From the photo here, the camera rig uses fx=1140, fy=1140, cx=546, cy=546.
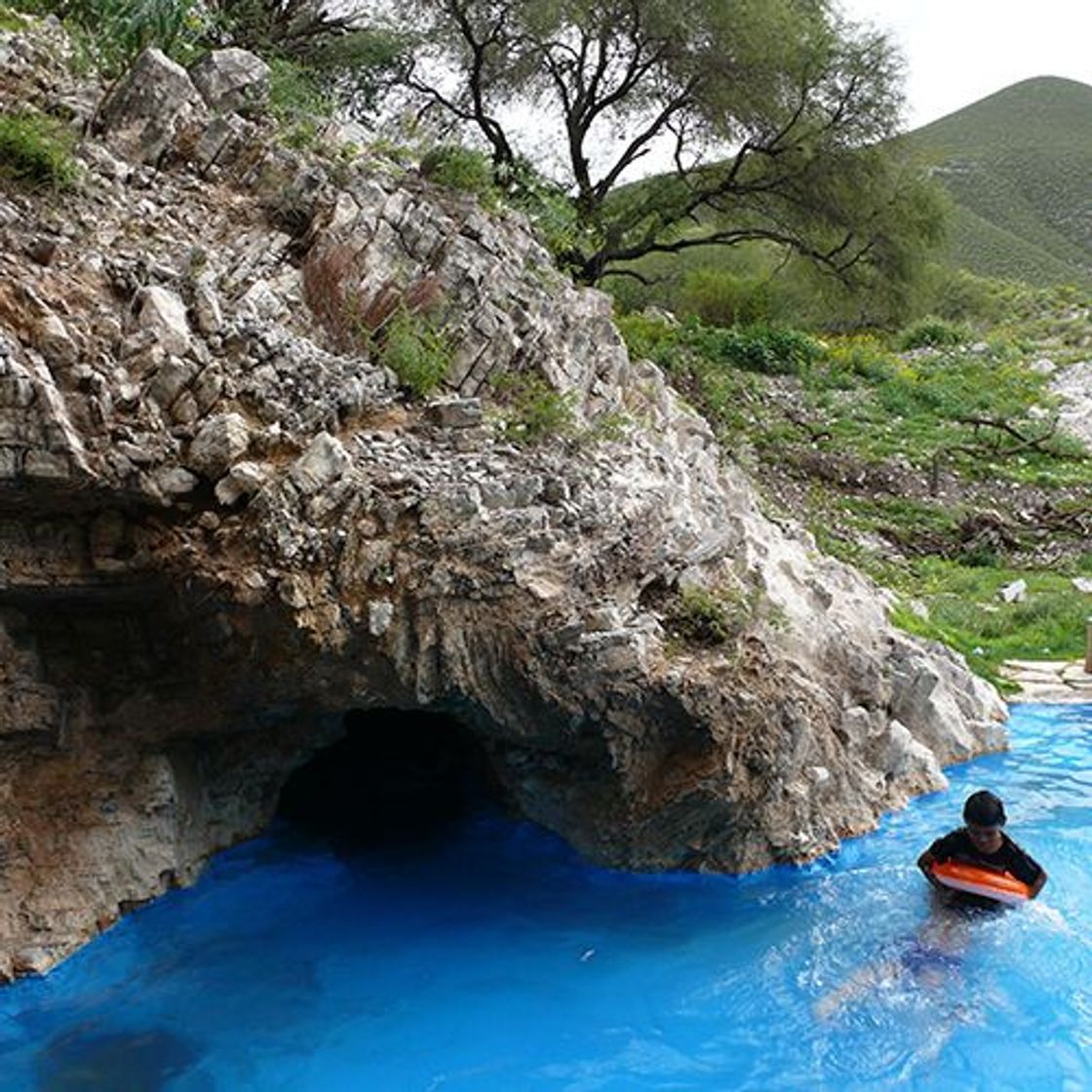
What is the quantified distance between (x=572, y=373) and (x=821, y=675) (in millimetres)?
3026

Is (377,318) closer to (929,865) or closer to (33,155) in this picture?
(33,155)

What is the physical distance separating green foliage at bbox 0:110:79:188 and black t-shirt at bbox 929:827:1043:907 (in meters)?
6.77

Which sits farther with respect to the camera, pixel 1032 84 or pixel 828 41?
pixel 1032 84

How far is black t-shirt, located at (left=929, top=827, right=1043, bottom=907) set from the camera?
22.5 feet

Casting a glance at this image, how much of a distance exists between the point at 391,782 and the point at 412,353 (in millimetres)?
3842

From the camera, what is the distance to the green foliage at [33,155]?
6.70 m

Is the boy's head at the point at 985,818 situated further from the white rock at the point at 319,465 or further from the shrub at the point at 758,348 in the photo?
the shrub at the point at 758,348

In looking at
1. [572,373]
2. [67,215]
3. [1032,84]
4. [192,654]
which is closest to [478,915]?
[192,654]

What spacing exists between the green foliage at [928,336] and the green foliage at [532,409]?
26055mm

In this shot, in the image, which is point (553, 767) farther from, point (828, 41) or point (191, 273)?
point (828, 41)

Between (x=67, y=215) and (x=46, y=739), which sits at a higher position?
(x=67, y=215)

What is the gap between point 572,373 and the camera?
29.0ft

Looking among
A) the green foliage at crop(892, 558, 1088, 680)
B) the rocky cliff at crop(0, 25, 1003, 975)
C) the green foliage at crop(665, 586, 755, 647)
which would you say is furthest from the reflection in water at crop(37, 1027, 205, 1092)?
the green foliage at crop(892, 558, 1088, 680)

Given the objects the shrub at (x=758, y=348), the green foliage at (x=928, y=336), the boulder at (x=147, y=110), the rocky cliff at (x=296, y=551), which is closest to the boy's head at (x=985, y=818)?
the rocky cliff at (x=296, y=551)
